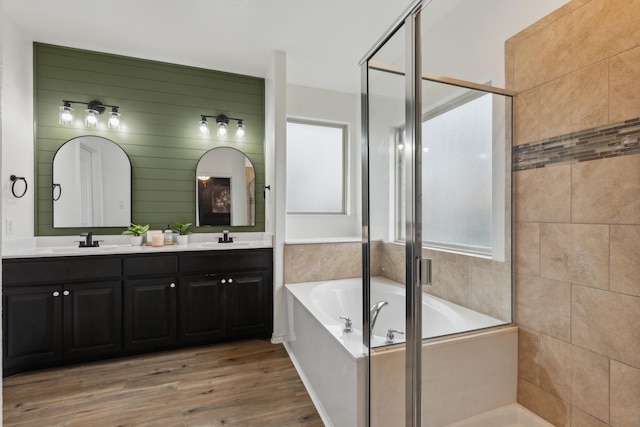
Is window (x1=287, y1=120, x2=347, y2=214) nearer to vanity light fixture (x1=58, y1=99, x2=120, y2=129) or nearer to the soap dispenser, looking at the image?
the soap dispenser

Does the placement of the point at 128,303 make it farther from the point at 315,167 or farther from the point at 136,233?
the point at 315,167

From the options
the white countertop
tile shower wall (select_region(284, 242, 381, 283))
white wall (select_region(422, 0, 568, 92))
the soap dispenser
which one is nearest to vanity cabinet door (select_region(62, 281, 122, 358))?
the white countertop

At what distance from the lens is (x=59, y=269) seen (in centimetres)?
244

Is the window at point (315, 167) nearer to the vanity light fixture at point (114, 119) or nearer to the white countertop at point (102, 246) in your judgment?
the white countertop at point (102, 246)

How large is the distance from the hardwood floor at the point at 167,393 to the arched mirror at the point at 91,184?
4.05 ft

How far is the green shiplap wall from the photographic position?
2.85m

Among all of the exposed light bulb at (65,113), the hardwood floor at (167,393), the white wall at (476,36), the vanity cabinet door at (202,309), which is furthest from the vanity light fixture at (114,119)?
the white wall at (476,36)

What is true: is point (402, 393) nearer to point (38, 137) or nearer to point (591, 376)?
point (591, 376)

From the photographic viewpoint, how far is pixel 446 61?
→ 1.83m

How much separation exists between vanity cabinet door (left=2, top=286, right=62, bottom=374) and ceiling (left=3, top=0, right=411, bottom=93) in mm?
2035

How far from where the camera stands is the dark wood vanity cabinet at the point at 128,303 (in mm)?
2379

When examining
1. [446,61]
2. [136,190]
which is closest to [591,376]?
[446,61]

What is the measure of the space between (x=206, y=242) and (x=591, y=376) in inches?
116

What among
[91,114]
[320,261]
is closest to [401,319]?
[320,261]
